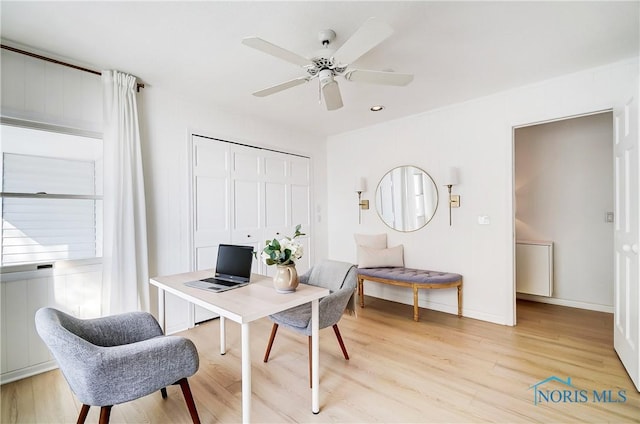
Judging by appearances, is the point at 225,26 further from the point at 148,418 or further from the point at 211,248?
the point at 148,418

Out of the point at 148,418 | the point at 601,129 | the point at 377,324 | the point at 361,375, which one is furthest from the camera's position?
the point at 601,129

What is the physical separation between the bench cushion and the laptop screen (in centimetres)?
194

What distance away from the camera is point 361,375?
2.28 m

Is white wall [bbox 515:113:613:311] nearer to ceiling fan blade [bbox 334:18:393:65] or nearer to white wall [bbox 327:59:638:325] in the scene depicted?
white wall [bbox 327:59:638:325]

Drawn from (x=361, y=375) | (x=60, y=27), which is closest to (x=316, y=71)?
(x=60, y=27)

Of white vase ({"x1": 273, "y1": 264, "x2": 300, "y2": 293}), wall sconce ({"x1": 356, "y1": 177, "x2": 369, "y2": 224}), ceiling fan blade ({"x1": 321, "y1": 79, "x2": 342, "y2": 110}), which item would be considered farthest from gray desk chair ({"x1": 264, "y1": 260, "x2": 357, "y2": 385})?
wall sconce ({"x1": 356, "y1": 177, "x2": 369, "y2": 224})

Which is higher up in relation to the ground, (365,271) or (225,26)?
(225,26)

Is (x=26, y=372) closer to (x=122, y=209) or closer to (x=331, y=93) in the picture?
(x=122, y=209)

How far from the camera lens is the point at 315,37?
→ 2.13m

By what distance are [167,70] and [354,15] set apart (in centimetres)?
171

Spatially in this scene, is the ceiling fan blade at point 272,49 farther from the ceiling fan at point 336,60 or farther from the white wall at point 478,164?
the white wall at point 478,164

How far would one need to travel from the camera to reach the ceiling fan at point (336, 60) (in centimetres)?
161

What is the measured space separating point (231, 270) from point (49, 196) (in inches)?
64.2

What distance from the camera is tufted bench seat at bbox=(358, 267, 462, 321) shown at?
3.35 m
